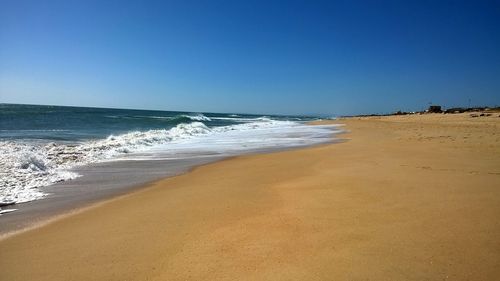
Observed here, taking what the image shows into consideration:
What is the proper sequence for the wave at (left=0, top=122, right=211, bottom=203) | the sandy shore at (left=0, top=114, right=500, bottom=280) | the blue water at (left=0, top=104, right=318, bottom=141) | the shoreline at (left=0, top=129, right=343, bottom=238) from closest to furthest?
the sandy shore at (left=0, top=114, right=500, bottom=280)
the shoreline at (left=0, top=129, right=343, bottom=238)
the wave at (left=0, top=122, right=211, bottom=203)
the blue water at (left=0, top=104, right=318, bottom=141)

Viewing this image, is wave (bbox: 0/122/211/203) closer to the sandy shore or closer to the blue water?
the sandy shore

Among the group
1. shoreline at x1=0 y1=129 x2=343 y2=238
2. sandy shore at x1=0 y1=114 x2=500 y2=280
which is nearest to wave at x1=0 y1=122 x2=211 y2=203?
shoreline at x1=0 y1=129 x2=343 y2=238

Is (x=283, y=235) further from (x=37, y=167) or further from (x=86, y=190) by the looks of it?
(x=37, y=167)

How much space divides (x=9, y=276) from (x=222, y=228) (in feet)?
6.69

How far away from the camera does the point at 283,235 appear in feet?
10.5

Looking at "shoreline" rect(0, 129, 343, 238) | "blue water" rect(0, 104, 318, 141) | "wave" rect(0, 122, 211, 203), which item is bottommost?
"shoreline" rect(0, 129, 343, 238)

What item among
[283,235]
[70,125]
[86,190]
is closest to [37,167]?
[86,190]

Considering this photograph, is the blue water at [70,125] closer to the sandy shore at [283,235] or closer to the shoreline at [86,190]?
the shoreline at [86,190]

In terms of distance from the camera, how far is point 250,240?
315 centimetres

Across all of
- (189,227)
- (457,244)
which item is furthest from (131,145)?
(457,244)

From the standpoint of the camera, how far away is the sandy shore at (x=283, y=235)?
2604mm

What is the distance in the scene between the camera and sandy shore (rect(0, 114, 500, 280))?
2.60 meters

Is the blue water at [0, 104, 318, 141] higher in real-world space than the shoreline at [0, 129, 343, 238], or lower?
higher

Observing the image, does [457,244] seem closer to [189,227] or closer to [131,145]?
[189,227]
